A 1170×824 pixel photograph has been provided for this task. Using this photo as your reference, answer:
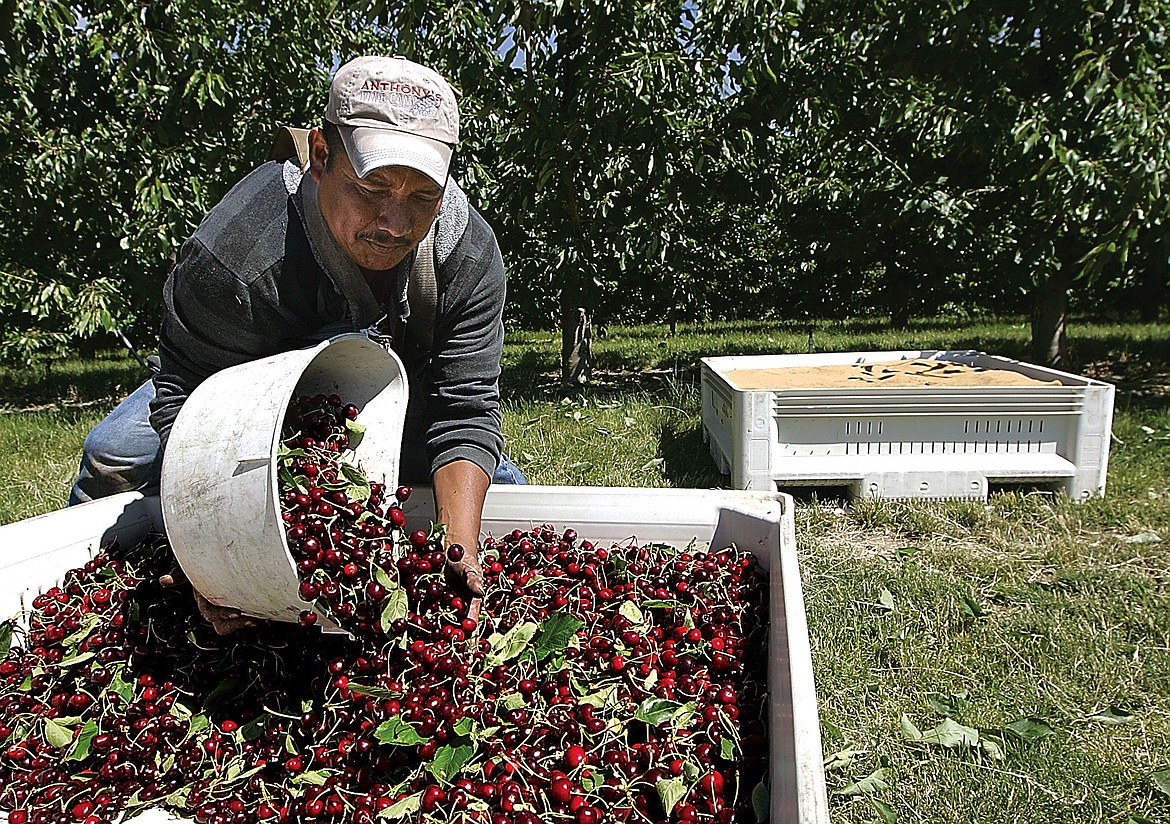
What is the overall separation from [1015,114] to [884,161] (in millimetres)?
1084

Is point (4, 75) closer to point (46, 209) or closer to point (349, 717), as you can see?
point (46, 209)

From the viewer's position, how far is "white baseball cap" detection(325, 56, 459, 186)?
136cm

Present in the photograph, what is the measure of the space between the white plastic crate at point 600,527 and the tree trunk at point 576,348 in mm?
5128

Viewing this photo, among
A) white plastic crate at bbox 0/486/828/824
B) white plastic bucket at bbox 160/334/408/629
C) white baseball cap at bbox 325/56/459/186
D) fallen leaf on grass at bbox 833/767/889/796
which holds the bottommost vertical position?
fallen leaf on grass at bbox 833/767/889/796

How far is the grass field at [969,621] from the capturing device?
6.09 ft

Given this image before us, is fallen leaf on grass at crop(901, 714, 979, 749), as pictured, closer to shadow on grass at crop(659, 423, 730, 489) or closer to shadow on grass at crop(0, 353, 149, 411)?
shadow on grass at crop(659, 423, 730, 489)

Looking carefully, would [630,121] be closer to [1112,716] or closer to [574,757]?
[1112,716]

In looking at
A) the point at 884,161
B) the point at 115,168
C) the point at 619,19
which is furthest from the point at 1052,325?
the point at 115,168

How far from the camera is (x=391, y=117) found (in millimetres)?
1375

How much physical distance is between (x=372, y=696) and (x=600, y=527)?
2.73 ft

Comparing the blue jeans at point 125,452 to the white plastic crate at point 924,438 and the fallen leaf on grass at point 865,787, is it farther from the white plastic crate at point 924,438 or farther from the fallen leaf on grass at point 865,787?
the white plastic crate at point 924,438

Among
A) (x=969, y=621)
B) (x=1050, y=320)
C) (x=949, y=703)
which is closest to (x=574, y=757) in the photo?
(x=949, y=703)

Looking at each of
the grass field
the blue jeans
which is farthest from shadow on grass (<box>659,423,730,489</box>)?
the blue jeans

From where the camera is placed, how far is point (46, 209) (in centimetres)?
715
